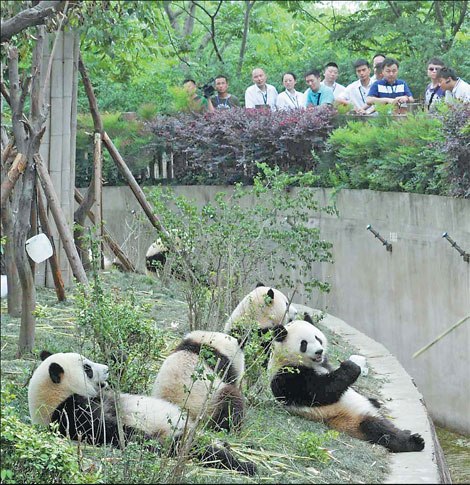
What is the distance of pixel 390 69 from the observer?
1295 cm

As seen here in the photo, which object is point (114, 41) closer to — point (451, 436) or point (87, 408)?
point (451, 436)

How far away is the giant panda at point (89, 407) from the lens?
18.4 feet

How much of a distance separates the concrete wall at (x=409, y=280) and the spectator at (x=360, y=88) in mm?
1460

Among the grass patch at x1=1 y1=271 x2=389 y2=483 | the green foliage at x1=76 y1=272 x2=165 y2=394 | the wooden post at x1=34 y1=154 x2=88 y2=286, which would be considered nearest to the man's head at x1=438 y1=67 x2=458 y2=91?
the grass patch at x1=1 y1=271 x2=389 y2=483

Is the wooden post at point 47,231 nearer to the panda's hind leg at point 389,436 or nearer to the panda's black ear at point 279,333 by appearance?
the panda's black ear at point 279,333

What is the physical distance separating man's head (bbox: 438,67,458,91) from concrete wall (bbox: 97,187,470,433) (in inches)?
54.0

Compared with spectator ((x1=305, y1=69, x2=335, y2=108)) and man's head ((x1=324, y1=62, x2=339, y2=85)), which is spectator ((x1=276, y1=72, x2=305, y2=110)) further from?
man's head ((x1=324, y1=62, x2=339, y2=85))

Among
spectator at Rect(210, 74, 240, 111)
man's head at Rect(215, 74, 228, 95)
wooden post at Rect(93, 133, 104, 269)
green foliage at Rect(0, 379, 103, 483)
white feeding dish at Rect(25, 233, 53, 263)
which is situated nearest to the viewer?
green foliage at Rect(0, 379, 103, 483)

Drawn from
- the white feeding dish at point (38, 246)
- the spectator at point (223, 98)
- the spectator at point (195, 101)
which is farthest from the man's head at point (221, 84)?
the white feeding dish at point (38, 246)

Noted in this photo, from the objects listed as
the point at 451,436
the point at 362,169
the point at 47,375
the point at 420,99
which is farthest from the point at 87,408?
the point at 420,99

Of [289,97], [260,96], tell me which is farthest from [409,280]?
[260,96]

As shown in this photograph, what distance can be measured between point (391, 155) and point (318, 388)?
17.1ft

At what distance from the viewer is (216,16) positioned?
22.0 meters

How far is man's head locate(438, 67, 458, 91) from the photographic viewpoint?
11789 millimetres
